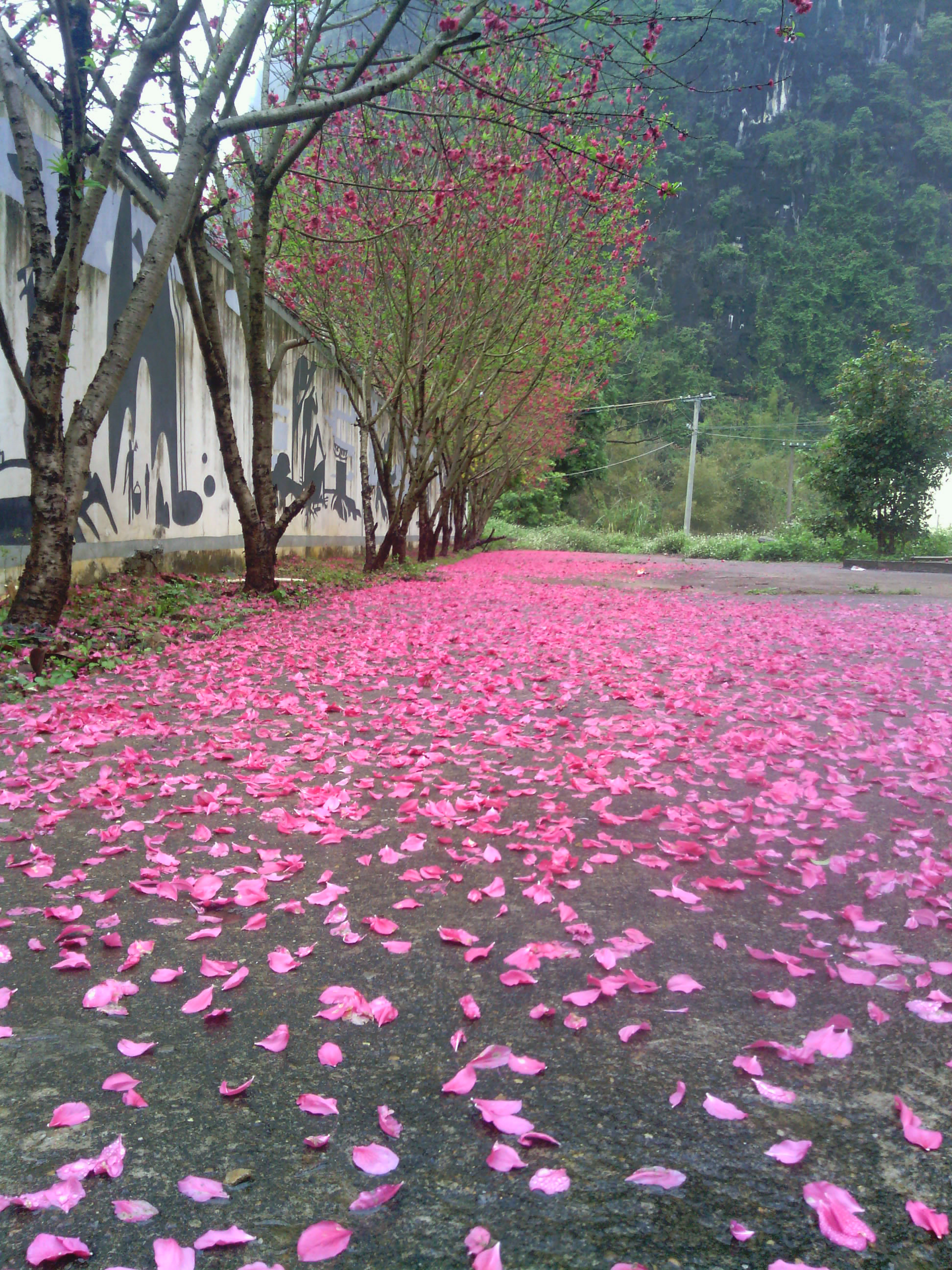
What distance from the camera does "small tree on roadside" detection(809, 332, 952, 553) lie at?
78.1ft

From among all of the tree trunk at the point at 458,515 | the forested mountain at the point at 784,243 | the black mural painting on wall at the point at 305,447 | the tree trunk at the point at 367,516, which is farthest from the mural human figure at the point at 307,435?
the forested mountain at the point at 784,243

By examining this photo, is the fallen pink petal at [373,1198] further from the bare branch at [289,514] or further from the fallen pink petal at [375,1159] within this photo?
the bare branch at [289,514]

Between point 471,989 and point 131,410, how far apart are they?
9034mm

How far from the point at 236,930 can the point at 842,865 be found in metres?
1.87

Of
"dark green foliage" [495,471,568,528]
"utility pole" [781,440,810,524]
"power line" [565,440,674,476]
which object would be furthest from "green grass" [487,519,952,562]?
"power line" [565,440,674,476]

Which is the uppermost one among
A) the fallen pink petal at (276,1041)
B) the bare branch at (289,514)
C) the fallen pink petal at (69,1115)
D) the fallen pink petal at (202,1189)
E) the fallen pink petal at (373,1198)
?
the bare branch at (289,514)

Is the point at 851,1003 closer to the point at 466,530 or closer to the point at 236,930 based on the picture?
the point at 236,930

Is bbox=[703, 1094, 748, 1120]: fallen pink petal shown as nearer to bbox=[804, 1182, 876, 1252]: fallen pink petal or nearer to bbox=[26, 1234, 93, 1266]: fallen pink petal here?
bbox=[804, 1182, 876, 1252]: fallen pink petal

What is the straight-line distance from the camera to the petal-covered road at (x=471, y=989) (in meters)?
1.43

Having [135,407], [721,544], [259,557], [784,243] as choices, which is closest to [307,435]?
[135,407]

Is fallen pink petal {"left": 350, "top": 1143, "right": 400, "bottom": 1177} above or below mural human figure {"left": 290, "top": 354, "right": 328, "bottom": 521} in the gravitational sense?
below

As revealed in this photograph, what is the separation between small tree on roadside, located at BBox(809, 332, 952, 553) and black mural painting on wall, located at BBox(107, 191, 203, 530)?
1906 centimetres

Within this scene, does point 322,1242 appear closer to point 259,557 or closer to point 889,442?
point 259,557

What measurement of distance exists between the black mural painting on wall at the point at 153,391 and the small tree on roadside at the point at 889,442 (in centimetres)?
1906
